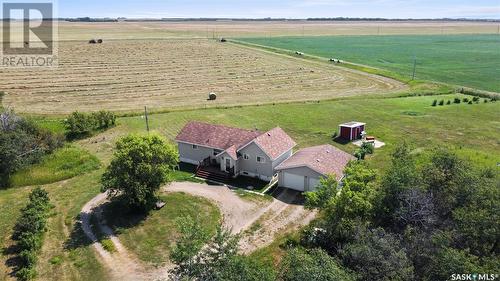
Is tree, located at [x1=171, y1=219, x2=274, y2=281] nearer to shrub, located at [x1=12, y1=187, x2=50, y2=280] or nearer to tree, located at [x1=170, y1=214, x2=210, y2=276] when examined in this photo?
tree, located at [x1=170, y1=214, x2=210, y2=276]

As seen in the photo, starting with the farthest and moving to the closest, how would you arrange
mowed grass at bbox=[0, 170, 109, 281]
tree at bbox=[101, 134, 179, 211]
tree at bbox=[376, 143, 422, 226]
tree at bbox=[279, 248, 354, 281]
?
tree at bbox=[101, 134, 179, 211] < tree at bbox=[376, 143, 422, 226] < mowed grass at bbox=[0, 170, 109, 281] < tree at bbox=[279, 248, 354, 281]

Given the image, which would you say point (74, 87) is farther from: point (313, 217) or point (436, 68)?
point (436, 68)

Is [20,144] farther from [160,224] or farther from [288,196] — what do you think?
[288,196]

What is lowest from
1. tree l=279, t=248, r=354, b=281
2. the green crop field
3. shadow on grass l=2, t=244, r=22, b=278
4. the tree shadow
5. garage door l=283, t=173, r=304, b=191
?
shadow on grass l=2, t=244, r=22, b=278

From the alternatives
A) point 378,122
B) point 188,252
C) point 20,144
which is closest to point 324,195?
point 188,252

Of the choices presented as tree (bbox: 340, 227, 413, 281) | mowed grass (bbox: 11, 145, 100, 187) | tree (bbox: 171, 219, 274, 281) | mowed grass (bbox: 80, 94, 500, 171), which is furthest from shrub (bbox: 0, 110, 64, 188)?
tree (bbox: 340, 227, 413, 281)

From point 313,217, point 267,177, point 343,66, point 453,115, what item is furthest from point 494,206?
point 343,66

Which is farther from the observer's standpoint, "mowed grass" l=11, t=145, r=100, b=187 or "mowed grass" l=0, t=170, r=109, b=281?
"mowed grass" l=11, t=145, r=100, b=187

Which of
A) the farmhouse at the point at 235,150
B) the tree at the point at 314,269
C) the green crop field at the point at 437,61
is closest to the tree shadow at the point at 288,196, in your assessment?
the farmhouse at the point at 235,150
